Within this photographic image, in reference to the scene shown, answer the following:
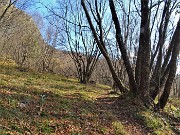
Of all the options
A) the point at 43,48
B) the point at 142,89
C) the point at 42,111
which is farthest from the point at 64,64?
the point at 42,111

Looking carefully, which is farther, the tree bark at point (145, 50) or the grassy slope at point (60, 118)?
the tree bark at point (145, 50)

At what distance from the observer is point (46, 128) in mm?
6438

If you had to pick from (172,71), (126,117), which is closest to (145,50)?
(172,71)

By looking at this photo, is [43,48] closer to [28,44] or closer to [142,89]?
[28,44]

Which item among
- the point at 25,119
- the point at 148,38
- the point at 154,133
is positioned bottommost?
the point at 154,133

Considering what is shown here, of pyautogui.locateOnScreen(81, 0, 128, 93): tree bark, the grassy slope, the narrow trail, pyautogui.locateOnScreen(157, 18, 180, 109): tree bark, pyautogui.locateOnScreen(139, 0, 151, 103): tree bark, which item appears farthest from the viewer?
pyautogui.locateOnScreen(81, 0, 128, 93): tree bark

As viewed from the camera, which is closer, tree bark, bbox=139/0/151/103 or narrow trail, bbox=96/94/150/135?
narrow trail, bbox=96/94/150/135

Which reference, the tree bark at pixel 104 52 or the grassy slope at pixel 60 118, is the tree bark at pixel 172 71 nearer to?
the tree bark at pixel 104 52

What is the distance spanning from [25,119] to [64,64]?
132ft

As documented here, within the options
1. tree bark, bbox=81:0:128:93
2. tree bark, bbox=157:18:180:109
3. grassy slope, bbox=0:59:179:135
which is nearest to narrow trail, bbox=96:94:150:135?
grassy slope, bbox=0:59:179:135

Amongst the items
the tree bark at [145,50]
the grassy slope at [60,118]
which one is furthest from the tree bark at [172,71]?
the grassy slope at [60,118]

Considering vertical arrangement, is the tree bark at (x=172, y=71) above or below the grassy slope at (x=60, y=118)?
above

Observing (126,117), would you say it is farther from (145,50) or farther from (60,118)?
(145,50)

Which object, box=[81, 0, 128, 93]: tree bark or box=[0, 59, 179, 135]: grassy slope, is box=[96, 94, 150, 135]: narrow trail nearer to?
box=[0, 59, 179, 135]: grassy slope
